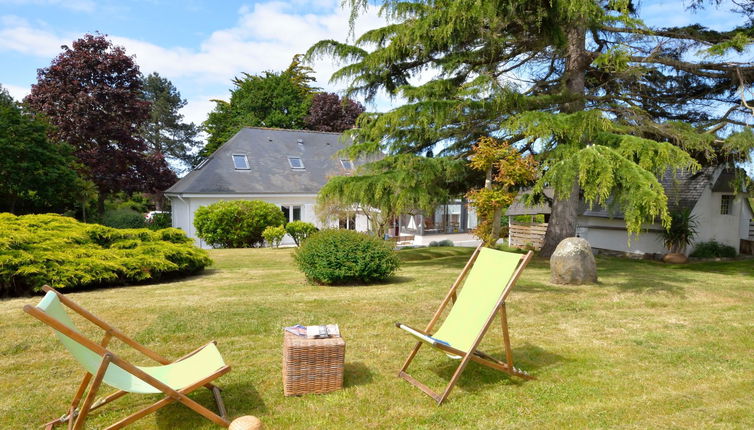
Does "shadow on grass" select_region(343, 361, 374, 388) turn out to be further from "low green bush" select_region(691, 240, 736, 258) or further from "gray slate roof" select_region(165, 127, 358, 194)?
"gray slate roof" select_region(165, 127, 358, 194)

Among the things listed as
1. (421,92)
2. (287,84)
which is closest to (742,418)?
(421,92)

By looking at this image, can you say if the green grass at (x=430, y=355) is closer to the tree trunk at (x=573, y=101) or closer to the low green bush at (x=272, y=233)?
the tree trunk at (x=573, y=101)

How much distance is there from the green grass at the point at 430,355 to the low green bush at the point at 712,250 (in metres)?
9.59

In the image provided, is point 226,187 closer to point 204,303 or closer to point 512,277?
point 204,303

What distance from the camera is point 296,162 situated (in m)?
28.1

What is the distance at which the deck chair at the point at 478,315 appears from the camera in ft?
14.3

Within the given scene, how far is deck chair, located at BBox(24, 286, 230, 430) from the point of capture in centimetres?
315

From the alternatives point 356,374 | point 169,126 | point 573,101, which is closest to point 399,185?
point 573,101

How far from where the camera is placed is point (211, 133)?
1689 inches

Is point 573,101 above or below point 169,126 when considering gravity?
below

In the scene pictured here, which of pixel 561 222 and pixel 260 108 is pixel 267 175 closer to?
pixel 260 108

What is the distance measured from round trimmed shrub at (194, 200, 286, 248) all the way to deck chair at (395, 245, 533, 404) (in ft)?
57.2

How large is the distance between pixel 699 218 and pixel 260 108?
32994 millimetres

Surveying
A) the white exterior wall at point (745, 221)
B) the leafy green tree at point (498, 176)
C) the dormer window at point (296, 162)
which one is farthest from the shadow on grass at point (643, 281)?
the dormer window at point (296, 162)
